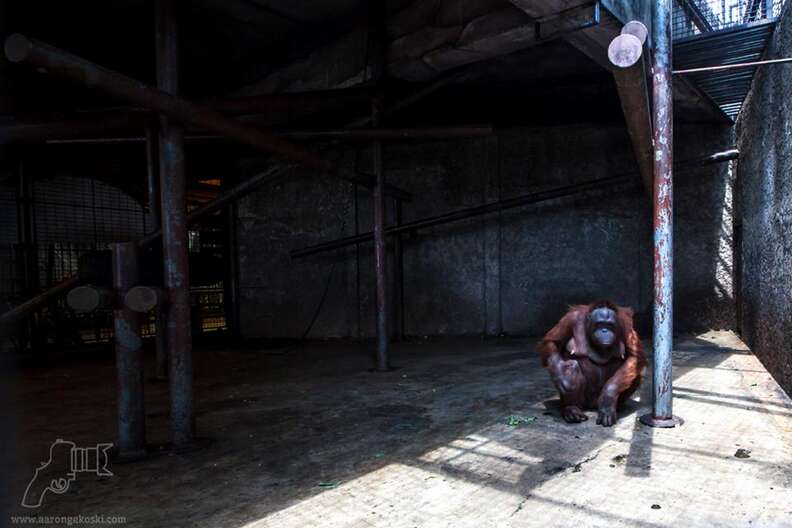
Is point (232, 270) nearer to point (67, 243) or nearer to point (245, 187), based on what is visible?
point (67, 243)

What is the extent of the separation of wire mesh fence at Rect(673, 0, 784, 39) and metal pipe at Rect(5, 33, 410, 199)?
4.64 metres

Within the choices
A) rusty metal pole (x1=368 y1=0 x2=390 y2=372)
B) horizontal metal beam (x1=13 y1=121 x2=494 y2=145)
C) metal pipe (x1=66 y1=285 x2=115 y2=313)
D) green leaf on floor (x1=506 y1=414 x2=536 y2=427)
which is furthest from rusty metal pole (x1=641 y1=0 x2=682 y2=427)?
metal pipe (x1=66 y1=285 x2=115 y2=313)

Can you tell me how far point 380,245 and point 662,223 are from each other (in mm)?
3232

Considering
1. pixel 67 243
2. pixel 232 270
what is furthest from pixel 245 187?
pixel 67 243

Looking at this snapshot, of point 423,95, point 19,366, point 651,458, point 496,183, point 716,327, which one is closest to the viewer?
point 651,458

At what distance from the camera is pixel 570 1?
13.0ft

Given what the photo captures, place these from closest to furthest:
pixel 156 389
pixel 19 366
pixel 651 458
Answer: pixel 651 458
pixel 156 389
pixel 19 366

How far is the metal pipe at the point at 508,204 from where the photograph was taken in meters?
7.59

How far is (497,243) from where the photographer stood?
29.2 feet

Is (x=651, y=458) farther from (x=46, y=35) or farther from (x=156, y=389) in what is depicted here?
(x=46, y=35)

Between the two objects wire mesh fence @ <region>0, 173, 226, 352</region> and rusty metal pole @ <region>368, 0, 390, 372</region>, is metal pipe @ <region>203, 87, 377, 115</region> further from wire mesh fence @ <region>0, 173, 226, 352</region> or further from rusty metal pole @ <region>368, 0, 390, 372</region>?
wire mesh fence @ <region>0, 173, 226, 352</region>

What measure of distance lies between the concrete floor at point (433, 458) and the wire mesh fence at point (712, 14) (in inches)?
153

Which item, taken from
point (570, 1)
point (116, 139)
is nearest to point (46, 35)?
point (116, 139)

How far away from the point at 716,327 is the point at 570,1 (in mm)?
6418
